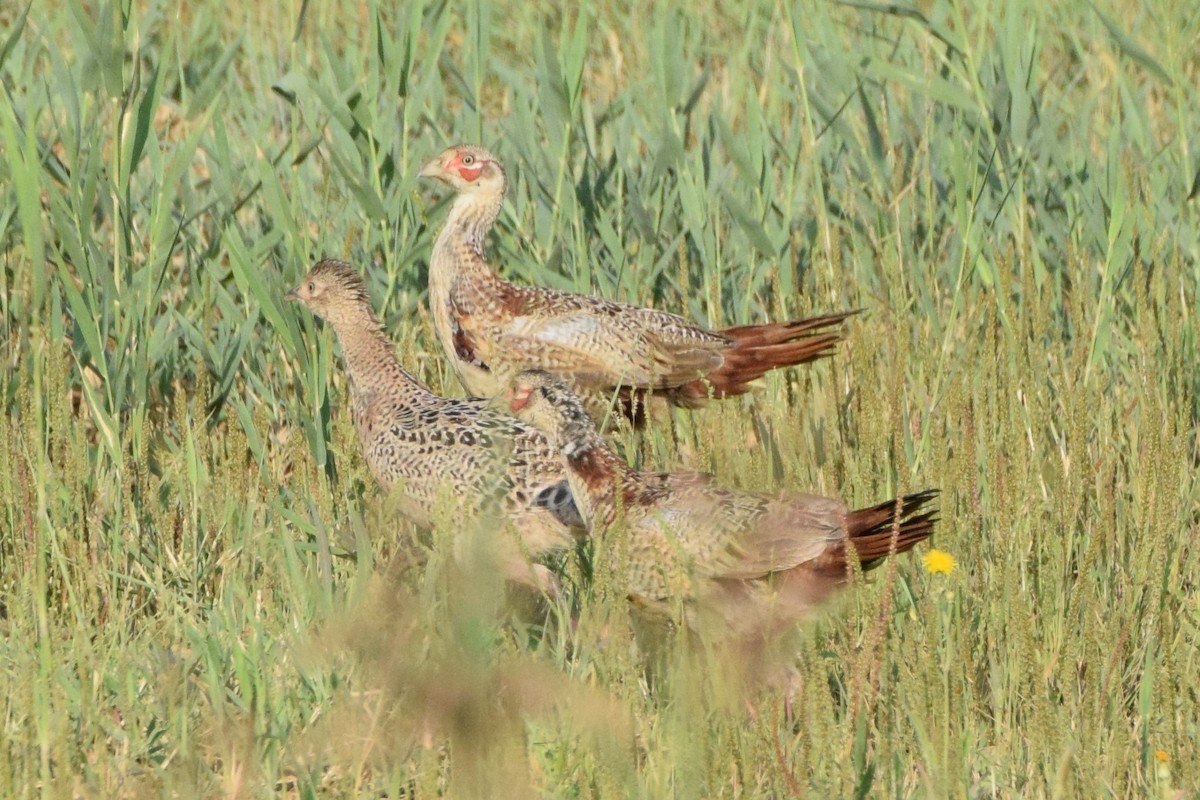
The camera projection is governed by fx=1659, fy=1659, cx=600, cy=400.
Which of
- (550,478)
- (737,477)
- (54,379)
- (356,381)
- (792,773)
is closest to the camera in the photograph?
(792,773)

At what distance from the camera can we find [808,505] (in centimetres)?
352

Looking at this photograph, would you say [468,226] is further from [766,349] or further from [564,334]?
[766,349]

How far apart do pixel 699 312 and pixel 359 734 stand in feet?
8.56

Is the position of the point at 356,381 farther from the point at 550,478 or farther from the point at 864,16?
the point at 864,16

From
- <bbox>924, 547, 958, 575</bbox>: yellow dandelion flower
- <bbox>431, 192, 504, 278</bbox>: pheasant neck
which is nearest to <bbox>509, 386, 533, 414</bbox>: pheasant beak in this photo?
<bbox>924, 547, 958, 575</bbox>: yellow dandelion flower

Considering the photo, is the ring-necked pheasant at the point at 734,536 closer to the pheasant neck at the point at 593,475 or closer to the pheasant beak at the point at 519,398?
the pheasant neck at the point at 593,475

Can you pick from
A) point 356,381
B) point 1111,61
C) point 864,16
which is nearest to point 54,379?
point 356,381

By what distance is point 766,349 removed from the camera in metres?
5.00

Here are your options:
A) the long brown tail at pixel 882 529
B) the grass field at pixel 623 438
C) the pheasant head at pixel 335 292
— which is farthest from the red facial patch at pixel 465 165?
the long brown tail at pixel 882 529

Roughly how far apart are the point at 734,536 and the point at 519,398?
30.7 inches

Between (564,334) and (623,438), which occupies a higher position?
(564,334)

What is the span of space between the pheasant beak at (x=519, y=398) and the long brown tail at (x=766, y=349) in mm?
877

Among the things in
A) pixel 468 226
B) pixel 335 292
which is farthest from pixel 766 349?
pixel 335 292

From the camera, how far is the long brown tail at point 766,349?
4.87 m
